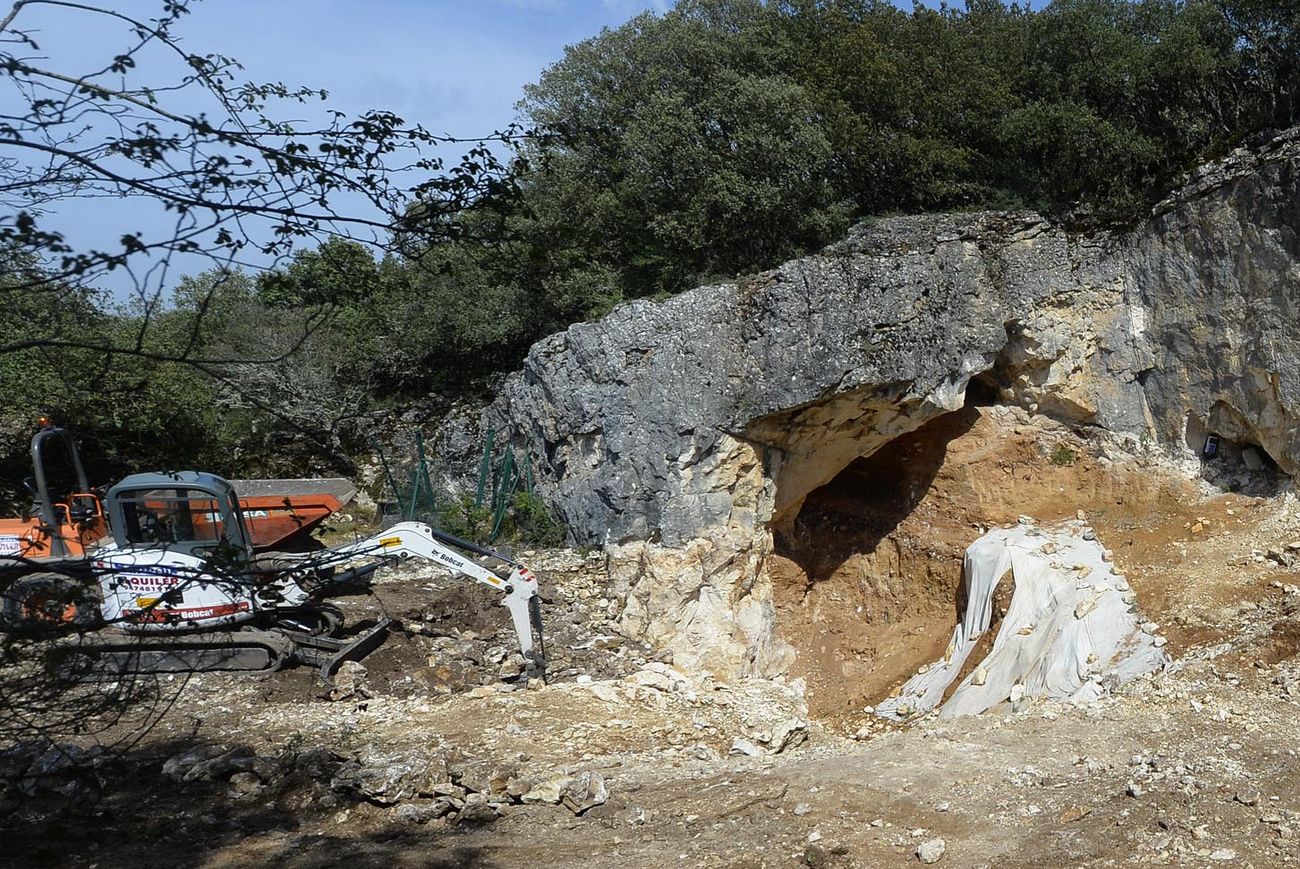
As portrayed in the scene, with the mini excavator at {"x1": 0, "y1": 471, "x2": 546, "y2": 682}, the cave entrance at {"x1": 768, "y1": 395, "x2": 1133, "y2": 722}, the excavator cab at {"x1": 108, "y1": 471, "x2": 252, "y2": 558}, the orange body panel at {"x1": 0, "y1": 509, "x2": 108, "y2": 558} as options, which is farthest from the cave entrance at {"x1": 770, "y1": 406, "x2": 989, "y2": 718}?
the orange body panel at {"x1": 0, "y1": 509, "x2": 108, "y2": 558}

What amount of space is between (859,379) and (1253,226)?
4.96 meters

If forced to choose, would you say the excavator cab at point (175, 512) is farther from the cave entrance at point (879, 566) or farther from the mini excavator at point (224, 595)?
the cave entrance at point (879, 566)

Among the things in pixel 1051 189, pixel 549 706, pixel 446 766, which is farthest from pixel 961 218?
pixel 446 766

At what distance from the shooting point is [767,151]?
1588cm

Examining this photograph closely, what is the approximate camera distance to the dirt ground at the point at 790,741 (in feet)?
22.5

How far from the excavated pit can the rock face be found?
62cm

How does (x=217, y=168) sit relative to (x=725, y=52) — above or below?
below

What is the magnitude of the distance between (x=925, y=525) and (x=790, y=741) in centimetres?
494

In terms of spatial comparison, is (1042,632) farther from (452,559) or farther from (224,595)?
(224,595)

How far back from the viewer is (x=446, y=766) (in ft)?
26.4

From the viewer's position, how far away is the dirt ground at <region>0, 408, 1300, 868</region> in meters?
6.87

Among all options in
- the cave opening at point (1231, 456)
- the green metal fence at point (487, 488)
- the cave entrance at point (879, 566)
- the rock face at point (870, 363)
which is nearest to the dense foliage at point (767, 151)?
the rock face at point (870, 363)

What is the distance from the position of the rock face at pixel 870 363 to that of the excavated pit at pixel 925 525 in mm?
616

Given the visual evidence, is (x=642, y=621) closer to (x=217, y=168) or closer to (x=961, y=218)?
(x=961, y=218)
